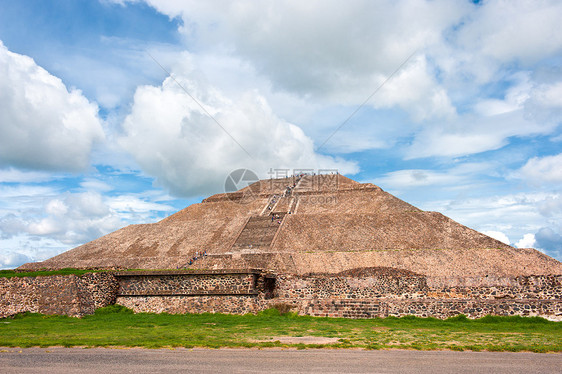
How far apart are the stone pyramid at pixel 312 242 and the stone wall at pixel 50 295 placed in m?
9.10

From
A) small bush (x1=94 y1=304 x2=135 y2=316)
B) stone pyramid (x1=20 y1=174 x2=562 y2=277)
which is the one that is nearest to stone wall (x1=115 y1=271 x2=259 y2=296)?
small bush (x1=94 y1=304 x2=135 y2=316)

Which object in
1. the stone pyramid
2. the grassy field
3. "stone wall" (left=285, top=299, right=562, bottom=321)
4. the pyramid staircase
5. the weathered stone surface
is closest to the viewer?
the grassy field

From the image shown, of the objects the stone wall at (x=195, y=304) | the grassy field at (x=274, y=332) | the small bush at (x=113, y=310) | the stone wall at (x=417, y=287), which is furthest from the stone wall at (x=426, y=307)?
the small bush at (x=113, y=310)

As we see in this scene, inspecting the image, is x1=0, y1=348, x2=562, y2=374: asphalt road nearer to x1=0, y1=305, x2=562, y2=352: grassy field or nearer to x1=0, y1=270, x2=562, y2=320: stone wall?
x1=0, y1=305, x2=562, y2=352: grassy field

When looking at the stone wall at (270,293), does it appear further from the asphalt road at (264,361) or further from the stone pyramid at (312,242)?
the asphalt road at (264,361)

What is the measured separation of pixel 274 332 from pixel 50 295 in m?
10.5

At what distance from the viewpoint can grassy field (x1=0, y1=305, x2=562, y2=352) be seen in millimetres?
10695

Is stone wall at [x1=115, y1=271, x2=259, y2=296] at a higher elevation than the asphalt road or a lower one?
higher

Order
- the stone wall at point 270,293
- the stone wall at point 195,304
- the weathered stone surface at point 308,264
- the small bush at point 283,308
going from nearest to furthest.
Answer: the stone wall at point 270,293, the weathered stone surface at point 308,264, the small bush at point 283,308, the stone wall at point 195,304

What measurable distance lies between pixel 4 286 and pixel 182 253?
1876cm

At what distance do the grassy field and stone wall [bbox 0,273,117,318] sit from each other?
404 millimetres

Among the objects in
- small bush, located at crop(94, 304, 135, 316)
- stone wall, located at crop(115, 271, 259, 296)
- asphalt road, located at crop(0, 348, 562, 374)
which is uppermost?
stone wall, located at crop(115, 271, 259, 296)

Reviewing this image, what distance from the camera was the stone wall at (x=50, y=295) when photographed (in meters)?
18.4

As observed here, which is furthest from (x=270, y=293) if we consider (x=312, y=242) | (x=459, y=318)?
(x=312, y=242)
